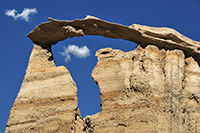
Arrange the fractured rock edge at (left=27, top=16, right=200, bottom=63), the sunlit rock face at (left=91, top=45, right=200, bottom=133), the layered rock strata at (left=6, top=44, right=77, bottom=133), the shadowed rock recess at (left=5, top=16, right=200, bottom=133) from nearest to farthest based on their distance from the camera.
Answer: the sunlit rock face at (left=91, top=45, right=200, bottom=133) → the shadowed rock recess at (left=5, top=16, right=200, bottom=133) → the layered rock strata at (left=6, top=44, right=77, bottom=133) → the fractured rock edge at (left=27, top=16, right=200, bottom=63)

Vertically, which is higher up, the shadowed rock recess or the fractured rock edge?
the fractured rock edge

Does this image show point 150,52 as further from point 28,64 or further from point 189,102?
point 28,64

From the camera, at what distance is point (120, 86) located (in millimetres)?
15352

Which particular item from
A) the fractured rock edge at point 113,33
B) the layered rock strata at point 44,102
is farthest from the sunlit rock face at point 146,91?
the layered rock strata at point 44,102

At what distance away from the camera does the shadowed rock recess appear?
14.8 meters

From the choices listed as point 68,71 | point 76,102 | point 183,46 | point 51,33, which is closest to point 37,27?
point 51,33

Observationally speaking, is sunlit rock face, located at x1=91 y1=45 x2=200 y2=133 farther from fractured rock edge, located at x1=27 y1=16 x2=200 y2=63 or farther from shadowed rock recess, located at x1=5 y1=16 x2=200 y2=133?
fractured rock edge, located at x1=27 y1=16 x2=200 y2=63

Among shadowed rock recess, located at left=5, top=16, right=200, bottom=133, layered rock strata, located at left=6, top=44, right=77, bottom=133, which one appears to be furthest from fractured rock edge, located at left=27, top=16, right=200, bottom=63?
layered rock strata, located at left=6, top=44, right=77, bottom=133

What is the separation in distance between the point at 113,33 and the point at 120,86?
214 centimetres

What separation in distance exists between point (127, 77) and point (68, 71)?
7.44 ft

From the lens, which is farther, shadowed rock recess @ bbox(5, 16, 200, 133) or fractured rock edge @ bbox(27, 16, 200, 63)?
fractured rock edge @ bbox(27, 16, 200, 63)

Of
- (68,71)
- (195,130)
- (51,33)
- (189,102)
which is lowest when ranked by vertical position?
(195,130)

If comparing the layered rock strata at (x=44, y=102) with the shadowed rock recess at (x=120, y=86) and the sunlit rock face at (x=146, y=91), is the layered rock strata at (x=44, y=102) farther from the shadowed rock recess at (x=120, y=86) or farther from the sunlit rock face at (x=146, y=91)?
the sunlit rock face at (x=146, y=91)

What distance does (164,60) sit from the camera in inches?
637
